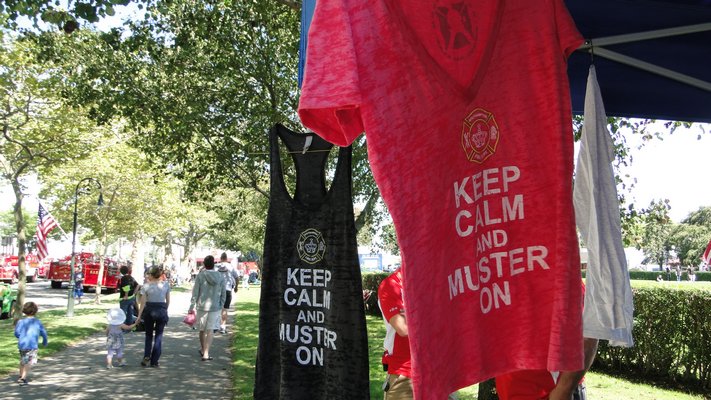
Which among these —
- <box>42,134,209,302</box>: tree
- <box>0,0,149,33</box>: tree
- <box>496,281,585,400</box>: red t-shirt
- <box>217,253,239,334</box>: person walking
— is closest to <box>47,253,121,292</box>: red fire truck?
<box>42,134,209,302</box>: tree

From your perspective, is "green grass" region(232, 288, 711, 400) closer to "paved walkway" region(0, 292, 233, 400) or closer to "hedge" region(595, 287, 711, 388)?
"paved walkway" region(0, 292, 233, 400)

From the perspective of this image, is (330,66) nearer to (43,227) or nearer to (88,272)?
(43,227)

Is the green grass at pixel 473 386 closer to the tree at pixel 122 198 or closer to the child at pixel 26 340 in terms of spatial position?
the child at pixel 26 340

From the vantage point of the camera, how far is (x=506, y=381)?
3.00 metres

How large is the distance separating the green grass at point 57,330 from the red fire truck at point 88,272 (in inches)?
502

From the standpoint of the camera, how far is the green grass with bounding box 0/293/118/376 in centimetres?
1357

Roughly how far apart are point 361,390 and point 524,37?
1.74m

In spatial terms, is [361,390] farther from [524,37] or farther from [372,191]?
[372,191]

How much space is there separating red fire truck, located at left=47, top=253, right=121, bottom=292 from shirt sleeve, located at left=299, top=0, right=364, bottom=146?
38.3 meters

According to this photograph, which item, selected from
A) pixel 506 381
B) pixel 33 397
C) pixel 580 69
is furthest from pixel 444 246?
pixel 33 397

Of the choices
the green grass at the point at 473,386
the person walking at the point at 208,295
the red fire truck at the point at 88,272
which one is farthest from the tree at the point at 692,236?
the person walking at the point at 208,295

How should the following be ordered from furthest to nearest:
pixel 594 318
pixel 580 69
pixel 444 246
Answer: pixel 580 69, pixel 594 318, pixel 444 246

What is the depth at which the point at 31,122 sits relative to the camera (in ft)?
67.2

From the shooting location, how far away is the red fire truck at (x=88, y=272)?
3809cm
